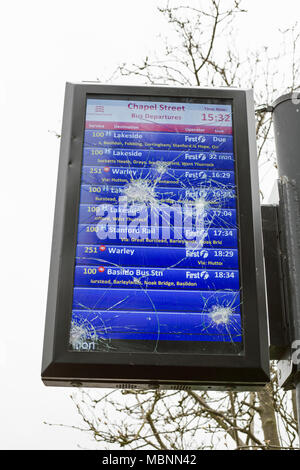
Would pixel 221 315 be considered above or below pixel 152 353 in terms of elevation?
above

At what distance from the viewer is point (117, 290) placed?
2568 millimetres

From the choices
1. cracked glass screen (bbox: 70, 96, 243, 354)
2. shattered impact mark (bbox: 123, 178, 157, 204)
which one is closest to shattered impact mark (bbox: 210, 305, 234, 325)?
cracked glass screen (bbox: 70, 96, 243, 354)

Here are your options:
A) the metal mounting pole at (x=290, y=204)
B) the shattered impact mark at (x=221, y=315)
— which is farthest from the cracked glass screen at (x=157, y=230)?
the metal mounting pole at (x=290, y=204)

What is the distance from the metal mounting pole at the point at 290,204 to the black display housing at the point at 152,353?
0.46 ft

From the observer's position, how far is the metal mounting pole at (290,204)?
2.56 m

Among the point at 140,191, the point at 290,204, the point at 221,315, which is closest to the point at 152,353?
the point at 221,315

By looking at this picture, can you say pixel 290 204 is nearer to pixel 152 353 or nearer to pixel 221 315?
pixel 221 315

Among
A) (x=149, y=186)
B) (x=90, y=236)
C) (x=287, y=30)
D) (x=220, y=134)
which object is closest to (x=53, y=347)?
(x=90, y=236)

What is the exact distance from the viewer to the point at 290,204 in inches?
110

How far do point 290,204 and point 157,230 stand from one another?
27.1 inches

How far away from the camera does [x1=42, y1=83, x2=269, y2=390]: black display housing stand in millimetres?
2406

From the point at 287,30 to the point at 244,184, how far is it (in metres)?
5.23

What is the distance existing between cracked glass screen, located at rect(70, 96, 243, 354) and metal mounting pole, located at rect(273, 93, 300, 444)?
25 cm
